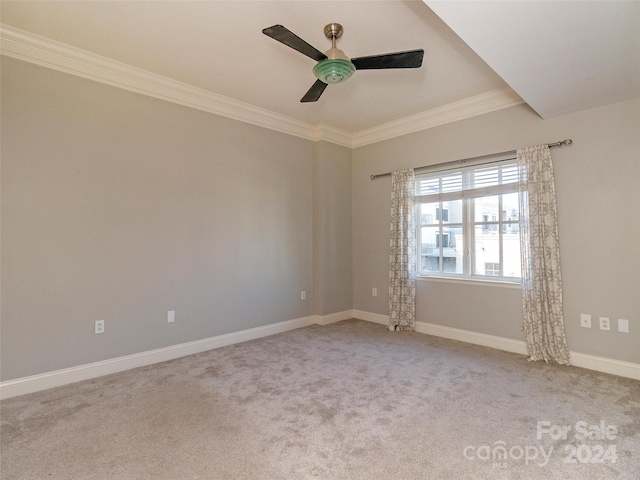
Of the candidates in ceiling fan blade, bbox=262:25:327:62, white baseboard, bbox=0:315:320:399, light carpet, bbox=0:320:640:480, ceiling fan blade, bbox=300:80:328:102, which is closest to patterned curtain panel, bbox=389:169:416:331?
light carpet, bbox=0:320:640:480

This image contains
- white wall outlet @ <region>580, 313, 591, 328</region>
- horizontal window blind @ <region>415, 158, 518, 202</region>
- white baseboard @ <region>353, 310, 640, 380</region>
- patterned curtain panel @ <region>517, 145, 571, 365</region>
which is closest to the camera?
white baseboard @ <region>353, 310, 640, 380</region>

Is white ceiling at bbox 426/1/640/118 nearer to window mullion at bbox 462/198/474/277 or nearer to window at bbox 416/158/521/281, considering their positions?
window at bbox 416/158/521/281

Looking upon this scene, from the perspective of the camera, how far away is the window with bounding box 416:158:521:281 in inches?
147

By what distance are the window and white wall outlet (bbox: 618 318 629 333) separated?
3.01ft

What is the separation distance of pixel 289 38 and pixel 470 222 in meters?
3.03

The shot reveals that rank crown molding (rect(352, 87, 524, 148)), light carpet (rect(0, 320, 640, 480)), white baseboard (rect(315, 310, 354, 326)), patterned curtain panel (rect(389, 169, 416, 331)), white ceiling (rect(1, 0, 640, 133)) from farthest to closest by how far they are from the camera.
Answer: white baseboard (rect(315, 310, 354, 326)) → patterned curtain panel (rect(389, 169, 416, 331)) → crown molding (rect(352, 87, 524, 148)) → white ceiling (rect(1, 0, 640, 133)) → light carpet (rect(0, 320, 640, 480))

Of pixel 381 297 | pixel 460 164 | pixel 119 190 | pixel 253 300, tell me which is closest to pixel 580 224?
pixel 460 164

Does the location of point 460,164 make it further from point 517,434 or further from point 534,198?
point 517,434

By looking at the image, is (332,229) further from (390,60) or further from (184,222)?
(390,60)

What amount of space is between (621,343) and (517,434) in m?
1.78

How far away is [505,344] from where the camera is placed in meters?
3.63

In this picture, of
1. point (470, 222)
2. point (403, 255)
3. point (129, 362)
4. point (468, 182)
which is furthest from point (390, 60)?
point (129, 362)

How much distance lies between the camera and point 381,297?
15.9 ft

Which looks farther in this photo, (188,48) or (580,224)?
(580,224)
